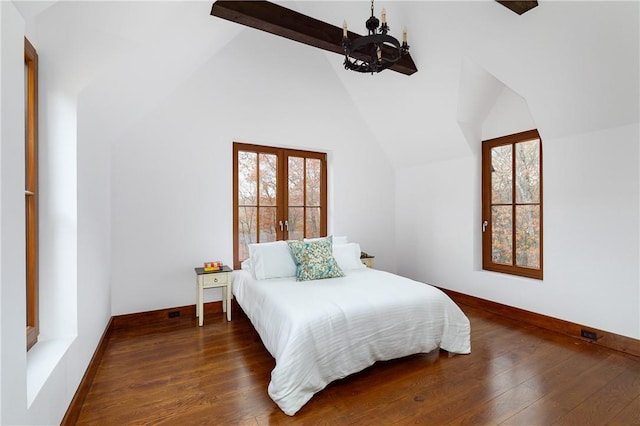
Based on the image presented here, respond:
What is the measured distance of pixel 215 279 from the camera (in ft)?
10.9

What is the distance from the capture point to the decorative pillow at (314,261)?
3021mm

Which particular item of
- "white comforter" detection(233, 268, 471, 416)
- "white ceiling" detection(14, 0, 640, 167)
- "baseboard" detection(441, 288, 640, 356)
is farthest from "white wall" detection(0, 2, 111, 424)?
"baseboard" detection(441, 288, 640, 356)

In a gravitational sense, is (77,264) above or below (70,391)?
above

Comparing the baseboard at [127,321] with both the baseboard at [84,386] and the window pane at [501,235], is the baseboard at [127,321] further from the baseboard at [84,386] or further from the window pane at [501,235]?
the window pane at [501,235]

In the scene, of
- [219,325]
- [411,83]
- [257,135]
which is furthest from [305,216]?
[411,83]

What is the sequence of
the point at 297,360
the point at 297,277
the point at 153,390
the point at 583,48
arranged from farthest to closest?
the point at 297,277, the point at 583,48, the point at 153,390, the point at 297,360

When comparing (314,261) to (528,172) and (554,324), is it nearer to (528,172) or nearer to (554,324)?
(554,324)

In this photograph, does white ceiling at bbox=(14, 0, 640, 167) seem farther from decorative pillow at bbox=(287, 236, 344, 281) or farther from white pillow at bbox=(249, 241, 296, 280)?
decorative pillow at bbox=(287, 236, 344, 281)

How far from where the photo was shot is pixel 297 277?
10.0ft

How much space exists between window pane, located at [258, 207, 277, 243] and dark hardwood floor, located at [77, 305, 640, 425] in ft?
4.57

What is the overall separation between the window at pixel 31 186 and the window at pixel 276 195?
221 centimetres

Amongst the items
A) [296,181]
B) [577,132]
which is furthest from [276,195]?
[577,132]

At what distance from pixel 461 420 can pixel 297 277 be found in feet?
5.67

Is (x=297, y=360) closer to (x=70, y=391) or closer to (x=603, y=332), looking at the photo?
(x=70, y=391)
